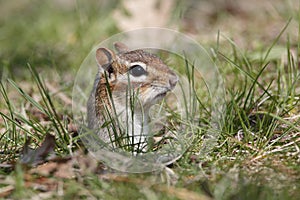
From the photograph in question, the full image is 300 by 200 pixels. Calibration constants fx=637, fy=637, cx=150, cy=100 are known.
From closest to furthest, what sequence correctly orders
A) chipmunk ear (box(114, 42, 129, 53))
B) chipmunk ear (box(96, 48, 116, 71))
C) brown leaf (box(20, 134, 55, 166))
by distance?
brown leaf (box(20, 134, 55, 166))
chipmunk ear (box(96, 48, 116, 71))
chipmunk ear (box(114, 42, 129, 53))

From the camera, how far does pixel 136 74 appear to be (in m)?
2.79

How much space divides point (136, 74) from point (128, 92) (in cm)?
9

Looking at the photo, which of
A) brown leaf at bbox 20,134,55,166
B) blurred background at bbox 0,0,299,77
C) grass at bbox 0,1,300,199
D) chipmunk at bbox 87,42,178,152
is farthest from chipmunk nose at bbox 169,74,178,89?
blurred background at bbox 0,0,299,77

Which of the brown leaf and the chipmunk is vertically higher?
the chipmunk

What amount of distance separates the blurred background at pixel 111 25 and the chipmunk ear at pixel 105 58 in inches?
73.3

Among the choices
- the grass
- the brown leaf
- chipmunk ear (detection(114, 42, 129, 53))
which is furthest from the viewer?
chipmunk ear (detection(114, 42, 129, 53))

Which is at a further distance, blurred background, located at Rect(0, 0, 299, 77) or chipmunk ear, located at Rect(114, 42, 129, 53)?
blurred background, located at Rect(0, 0, 299, 77)

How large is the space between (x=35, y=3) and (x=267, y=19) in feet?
8.71

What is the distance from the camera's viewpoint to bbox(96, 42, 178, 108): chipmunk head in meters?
2.76

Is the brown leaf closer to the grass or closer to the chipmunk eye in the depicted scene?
the grass

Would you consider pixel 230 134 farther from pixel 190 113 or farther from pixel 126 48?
pixel 126 48

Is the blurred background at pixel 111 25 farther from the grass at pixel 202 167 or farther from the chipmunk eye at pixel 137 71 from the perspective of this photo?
the chipmunk eye at pixel 137 71

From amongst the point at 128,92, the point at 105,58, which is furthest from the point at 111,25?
the point at 128,92

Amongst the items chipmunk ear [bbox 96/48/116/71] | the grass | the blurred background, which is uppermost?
the blurred background
